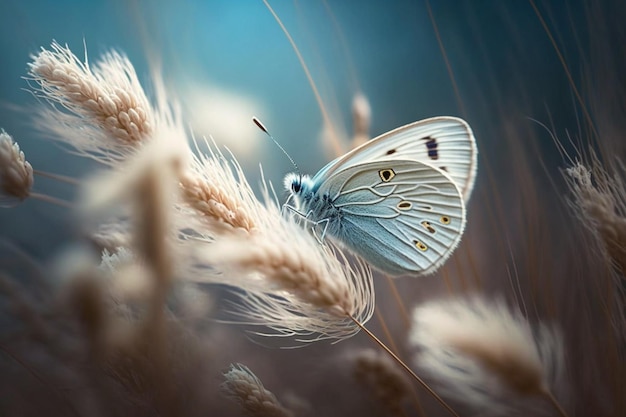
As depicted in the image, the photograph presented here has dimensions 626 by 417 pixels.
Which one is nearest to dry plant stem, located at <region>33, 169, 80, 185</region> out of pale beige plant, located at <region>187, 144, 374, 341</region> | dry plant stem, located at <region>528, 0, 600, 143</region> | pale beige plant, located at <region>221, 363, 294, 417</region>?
pale beige plant, located at <region>187, 144, 374, 341</region>

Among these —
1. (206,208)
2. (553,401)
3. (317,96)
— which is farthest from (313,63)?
(553,401)

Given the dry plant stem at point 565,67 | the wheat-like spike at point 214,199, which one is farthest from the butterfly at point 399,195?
the dry plant stem at point 565,67

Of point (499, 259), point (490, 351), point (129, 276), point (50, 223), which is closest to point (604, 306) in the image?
point (499, 259)

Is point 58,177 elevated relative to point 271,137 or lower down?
lower down

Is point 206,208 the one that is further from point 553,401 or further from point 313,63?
point 553,401

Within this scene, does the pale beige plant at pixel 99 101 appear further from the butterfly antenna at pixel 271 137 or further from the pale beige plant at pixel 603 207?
the pale beige plant at pixel 603 207

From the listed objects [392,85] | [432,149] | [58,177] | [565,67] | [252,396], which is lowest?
[252,396]

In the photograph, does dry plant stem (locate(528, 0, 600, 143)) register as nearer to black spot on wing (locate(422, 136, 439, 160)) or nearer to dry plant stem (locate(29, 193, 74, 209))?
black spot on wing (locate(422, 136, 439, 160))
